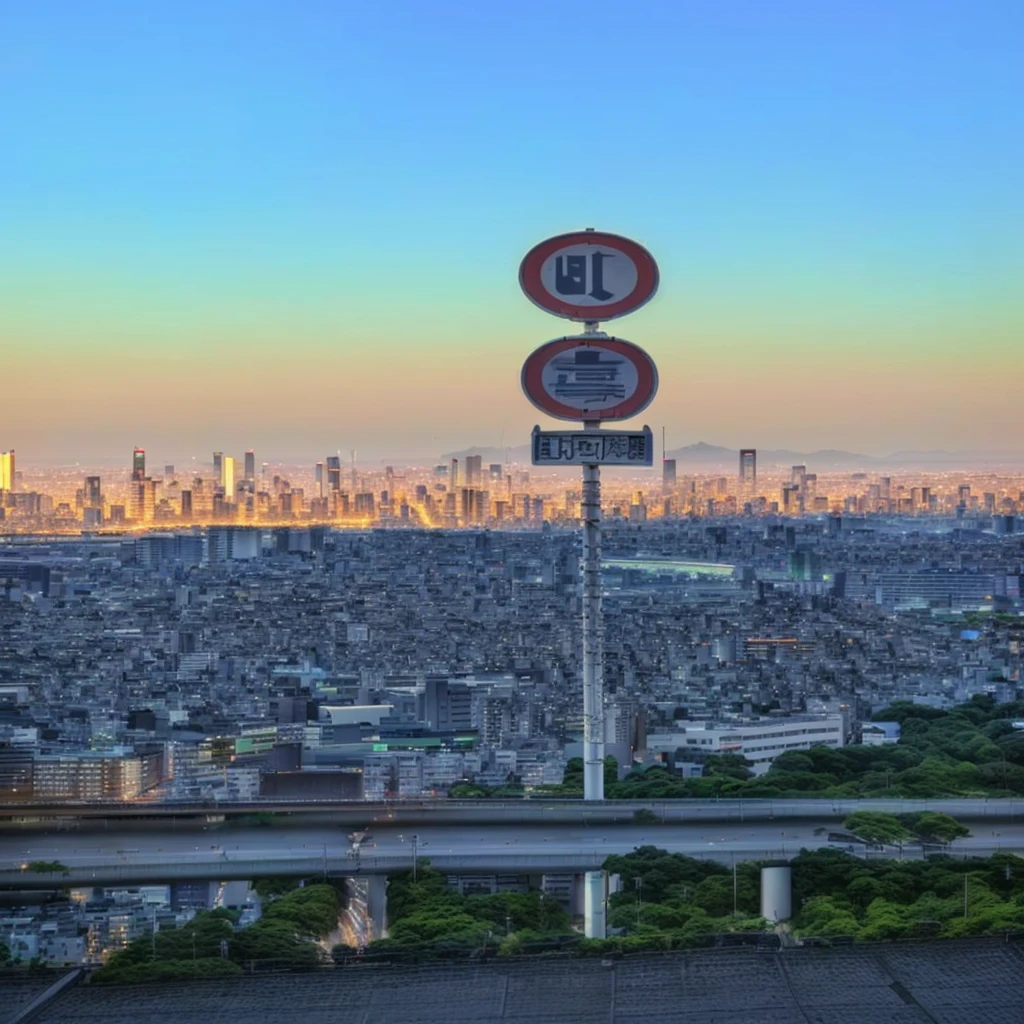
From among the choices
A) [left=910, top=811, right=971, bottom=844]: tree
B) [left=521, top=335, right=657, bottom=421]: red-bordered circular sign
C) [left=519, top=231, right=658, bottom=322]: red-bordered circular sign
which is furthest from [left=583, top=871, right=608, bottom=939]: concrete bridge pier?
[left=519, top=231, right=658, bottom=322]: red-bordered circular sign

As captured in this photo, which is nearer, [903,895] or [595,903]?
[595,903]

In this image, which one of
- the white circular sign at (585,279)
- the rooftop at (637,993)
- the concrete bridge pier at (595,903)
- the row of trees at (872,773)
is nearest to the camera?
the rooftop at (637,993)

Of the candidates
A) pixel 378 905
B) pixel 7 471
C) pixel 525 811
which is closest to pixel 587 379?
pixel 525 811

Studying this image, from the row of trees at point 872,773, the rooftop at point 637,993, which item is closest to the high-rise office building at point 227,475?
the row of trees at point 872,773

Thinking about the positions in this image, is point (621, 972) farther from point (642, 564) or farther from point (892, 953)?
point (642, 564)

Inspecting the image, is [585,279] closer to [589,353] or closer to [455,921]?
[589,353]

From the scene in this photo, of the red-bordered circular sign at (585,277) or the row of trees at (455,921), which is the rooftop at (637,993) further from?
the red-bordered circular sign at (585,277)
